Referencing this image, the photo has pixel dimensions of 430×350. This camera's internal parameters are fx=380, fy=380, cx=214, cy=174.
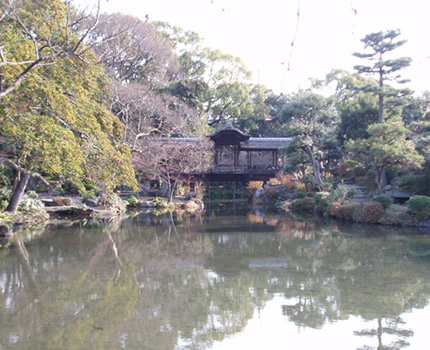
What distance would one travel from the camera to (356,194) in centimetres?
1486

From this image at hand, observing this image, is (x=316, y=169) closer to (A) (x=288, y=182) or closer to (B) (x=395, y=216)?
(A) (x=288, y=182)

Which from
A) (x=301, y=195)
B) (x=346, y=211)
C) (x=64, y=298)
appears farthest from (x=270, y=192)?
(x=64, y=298)

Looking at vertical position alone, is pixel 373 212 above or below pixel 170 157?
below

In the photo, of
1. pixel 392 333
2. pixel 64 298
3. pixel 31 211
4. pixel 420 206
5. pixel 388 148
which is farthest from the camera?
pixel 388 148

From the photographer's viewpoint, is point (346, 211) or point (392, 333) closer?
point (392, 333)

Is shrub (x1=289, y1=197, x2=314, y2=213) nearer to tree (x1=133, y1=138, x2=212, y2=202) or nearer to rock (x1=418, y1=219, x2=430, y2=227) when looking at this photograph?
tree (x1=133, y1=138, x2=212, y2=202)

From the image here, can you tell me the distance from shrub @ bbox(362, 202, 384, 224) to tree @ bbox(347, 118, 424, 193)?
1.66m

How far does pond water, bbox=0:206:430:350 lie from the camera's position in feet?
12.0

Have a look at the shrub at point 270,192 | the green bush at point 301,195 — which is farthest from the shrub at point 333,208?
the shrub at point 270,192

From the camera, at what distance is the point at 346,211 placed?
507 inches

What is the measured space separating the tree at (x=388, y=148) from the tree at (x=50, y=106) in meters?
8.23

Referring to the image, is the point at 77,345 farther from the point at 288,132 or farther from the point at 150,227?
the point at 288,132

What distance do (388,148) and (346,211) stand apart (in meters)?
2.46

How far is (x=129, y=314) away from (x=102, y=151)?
454 centimetres
